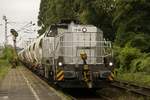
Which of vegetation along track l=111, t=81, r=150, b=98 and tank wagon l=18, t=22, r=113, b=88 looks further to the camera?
tank wagon l=18, t=22, r=113, b=88

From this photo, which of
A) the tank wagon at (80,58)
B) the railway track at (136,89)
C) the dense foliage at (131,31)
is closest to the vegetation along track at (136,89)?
the railway track at (136,89)

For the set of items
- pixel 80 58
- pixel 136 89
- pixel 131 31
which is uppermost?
pixel 131 31

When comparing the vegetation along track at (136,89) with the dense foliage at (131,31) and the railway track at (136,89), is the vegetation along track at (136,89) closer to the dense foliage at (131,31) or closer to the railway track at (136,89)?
the railway track at (136,89)

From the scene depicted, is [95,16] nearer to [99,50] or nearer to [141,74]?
[141,74]

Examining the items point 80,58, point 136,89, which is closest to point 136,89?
point 136,89

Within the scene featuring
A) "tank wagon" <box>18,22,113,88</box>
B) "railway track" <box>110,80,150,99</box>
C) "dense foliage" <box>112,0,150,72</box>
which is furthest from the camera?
"dense foliage" <box>112,0,150,72</box>

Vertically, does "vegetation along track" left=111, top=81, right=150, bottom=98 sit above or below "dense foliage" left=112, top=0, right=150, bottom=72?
below

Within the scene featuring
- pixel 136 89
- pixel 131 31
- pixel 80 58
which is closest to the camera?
pixel 80 58

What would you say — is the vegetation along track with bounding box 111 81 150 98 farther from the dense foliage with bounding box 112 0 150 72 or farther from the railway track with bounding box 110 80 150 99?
the dense foliage with bounding box 112 0 150 72

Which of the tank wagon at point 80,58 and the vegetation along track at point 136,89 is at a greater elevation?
the tank wagon at point 80,58

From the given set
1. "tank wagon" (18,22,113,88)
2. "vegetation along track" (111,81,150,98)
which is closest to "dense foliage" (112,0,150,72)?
"vegetation along track" (111,81,150,98)

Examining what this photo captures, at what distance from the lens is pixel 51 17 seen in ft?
206

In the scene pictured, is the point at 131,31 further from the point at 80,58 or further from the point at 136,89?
the point at 80,58

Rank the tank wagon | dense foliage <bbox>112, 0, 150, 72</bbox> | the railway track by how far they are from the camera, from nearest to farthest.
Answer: the railway track → the tank wagon → dense foliage <bbox>112, 0, 150, 72</bbox>
